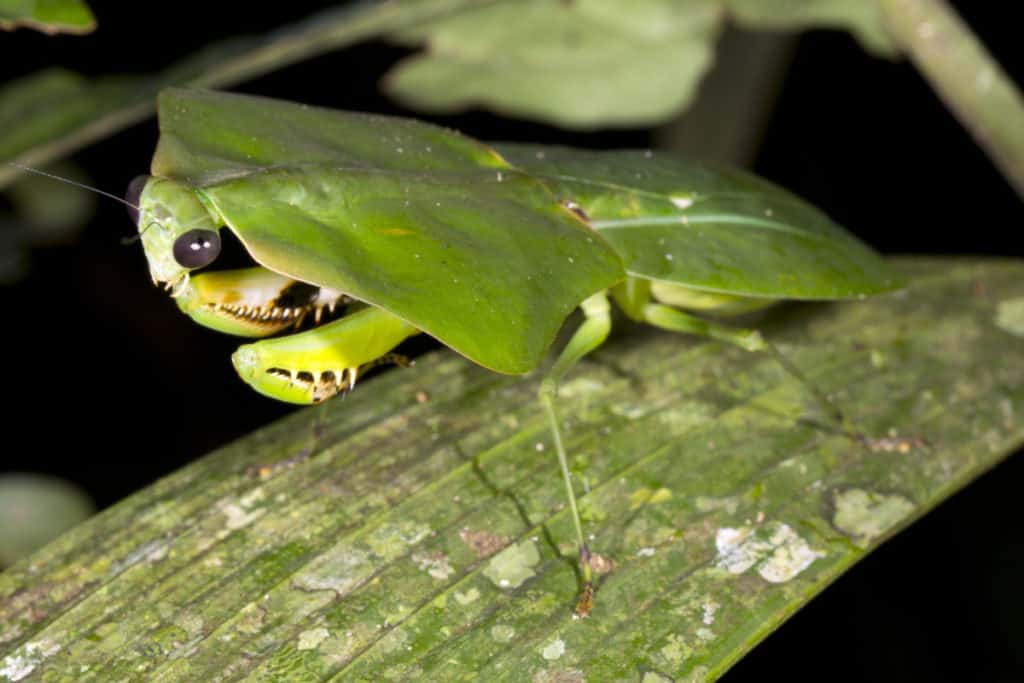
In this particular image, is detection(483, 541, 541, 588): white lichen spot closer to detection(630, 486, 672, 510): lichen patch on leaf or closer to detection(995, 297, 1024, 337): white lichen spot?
detection(630, 486, 672, 510): lichen patch on leaf

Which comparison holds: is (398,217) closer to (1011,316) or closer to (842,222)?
(1011,316)

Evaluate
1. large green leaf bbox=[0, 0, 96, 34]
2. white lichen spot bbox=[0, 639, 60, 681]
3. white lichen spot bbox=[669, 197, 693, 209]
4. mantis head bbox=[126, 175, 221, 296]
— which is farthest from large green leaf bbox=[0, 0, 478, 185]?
white lichen spot bbox=[0, 639, 60, 681]

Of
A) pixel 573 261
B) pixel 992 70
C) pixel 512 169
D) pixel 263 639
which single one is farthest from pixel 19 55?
pixel 992 70

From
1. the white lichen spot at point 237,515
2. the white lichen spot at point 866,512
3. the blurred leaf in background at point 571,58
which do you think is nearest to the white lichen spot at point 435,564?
the white lichen spot at point 237,515

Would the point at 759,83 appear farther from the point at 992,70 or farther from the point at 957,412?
the point at 957,412

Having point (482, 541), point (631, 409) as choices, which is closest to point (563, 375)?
point (631, 409)

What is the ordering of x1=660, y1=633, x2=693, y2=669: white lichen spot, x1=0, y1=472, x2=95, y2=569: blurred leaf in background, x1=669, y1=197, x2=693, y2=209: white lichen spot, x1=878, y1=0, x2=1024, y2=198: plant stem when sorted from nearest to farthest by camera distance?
x1=660, y1=633, x2=693, y2=669: white lichen spot
x1=669, y1=197, x2=693, y2=209: white lichen spot
x1=0, y1=472, x2=95, y2=569: blurred leaf in background
x1=878, y1=0, x2=1024, y2=198: plant stem
